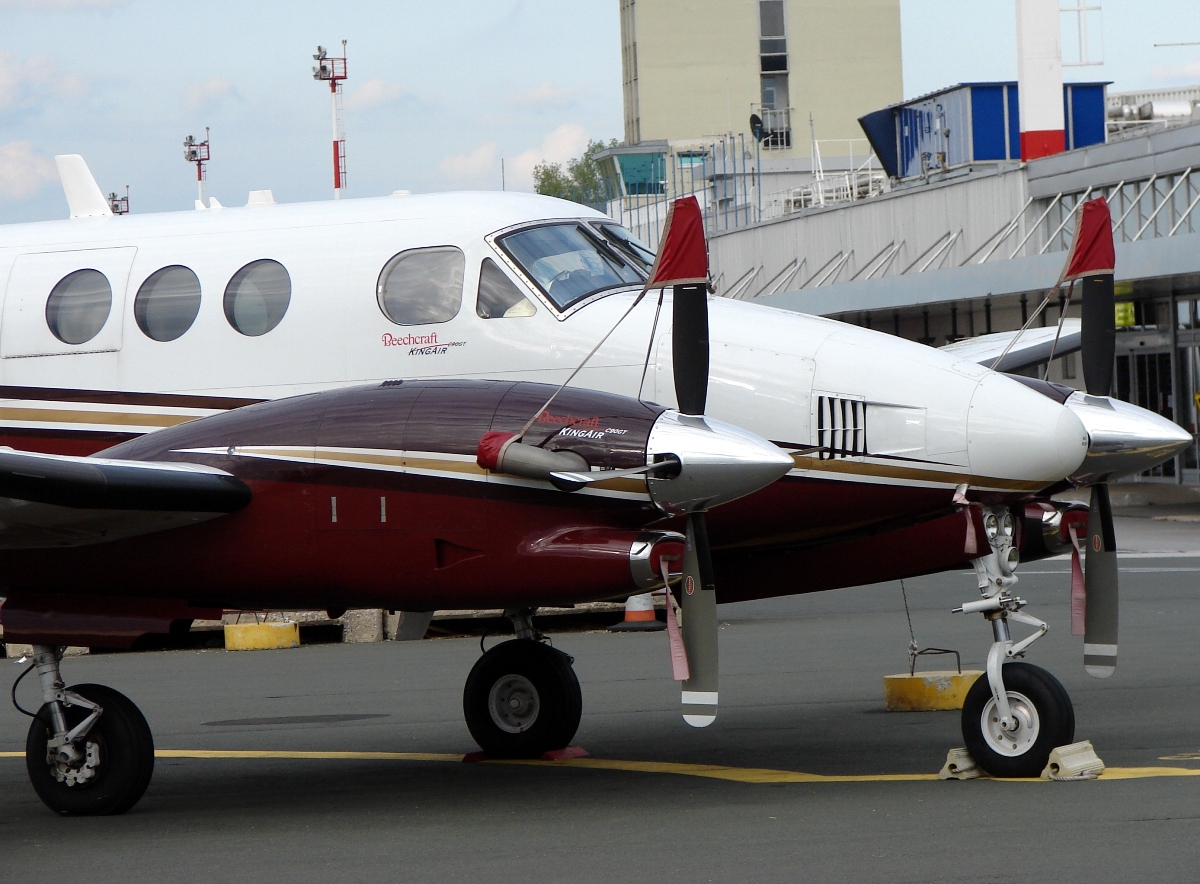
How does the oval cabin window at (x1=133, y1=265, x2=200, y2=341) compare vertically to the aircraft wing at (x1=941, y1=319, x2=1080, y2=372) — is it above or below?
above

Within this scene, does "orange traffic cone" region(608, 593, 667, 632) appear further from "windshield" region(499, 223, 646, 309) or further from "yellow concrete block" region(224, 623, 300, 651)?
"windshield" region(499, 223, 646, 309)

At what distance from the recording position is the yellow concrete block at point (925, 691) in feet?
35.7

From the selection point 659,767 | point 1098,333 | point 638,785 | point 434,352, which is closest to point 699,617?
point 638,785

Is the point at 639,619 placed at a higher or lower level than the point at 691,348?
lower

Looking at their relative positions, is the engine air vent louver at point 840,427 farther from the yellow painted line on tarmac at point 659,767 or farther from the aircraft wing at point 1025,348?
the aircraft wing at point 1025,348

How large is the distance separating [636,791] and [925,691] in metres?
3.36

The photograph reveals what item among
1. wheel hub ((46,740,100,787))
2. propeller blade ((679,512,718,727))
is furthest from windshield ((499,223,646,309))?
wheel hub ((46,740,100,787))

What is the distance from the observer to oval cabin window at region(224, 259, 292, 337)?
29.4 ft

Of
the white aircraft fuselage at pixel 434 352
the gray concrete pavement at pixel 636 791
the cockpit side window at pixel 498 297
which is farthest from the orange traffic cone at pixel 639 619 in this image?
the cockpit side window at pixel 498 297

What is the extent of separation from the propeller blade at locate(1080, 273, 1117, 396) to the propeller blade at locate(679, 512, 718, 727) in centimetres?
272

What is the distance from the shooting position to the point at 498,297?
866cm

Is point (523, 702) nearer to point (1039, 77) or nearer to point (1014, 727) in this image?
point (1014, 727)

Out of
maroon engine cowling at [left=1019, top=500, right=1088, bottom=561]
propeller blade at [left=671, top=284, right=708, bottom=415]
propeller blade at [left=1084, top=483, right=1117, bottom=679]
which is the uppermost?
propeller blade at [left=671, top=284, right=708, bottom=415]

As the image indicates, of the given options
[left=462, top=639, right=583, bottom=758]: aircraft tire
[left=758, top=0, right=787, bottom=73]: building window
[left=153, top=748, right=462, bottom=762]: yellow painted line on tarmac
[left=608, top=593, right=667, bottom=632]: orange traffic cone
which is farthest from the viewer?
[left=758, top=0, right=787, bottom=73]: building window
